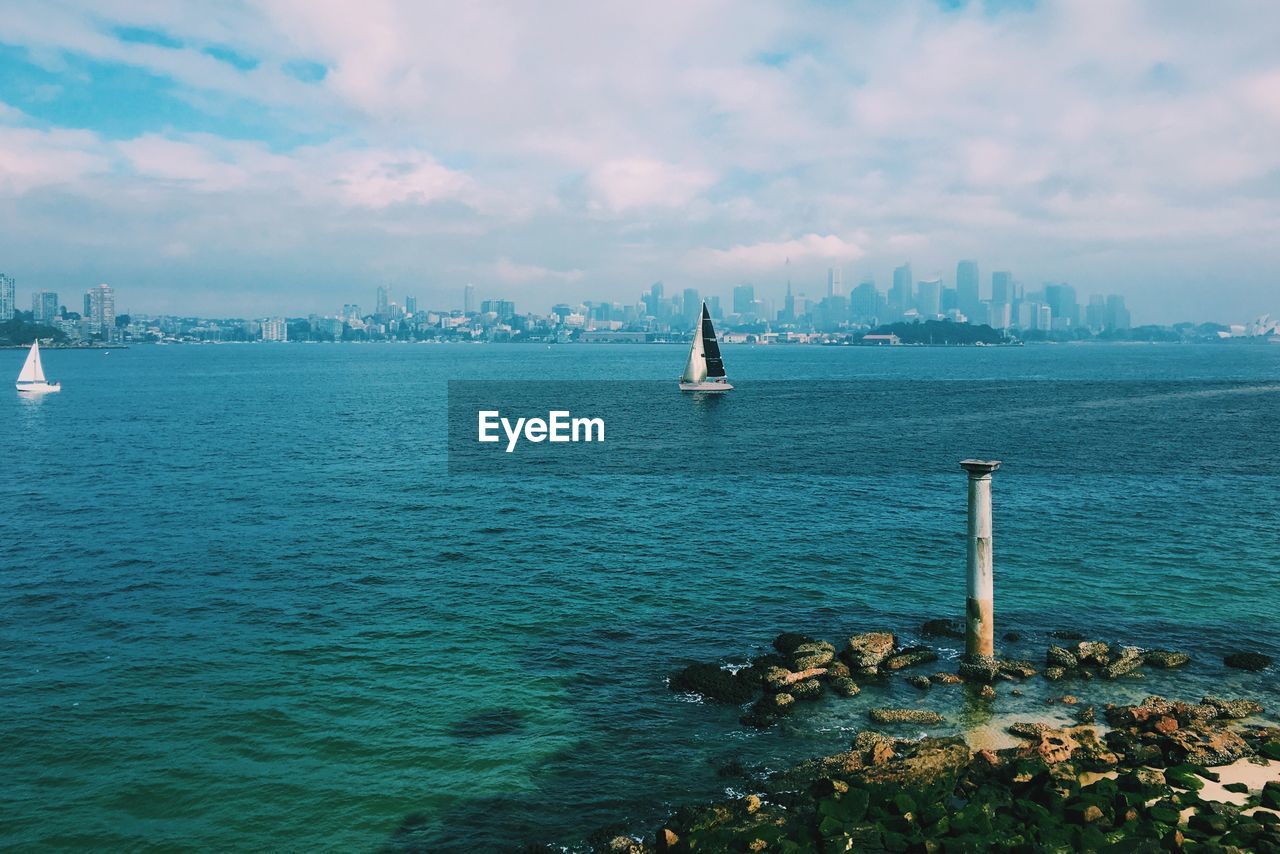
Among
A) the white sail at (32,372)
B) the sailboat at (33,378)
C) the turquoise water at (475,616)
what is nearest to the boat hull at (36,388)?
the sailboat at (33,378)

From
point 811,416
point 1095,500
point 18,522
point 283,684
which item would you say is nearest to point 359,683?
point 283,684

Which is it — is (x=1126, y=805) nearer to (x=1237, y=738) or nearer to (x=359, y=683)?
(x=1237, y=738)

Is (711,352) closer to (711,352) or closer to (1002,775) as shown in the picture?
(711,352)

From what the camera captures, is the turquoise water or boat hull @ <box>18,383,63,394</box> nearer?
the turquoise water

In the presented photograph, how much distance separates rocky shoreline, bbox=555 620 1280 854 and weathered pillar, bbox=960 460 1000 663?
0.91 m

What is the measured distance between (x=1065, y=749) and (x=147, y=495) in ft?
240

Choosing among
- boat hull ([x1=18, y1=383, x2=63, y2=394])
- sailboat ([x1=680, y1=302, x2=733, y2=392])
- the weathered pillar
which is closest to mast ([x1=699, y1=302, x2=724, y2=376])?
sailboat ([x1=680, y1=302, x2=733, y2=392])

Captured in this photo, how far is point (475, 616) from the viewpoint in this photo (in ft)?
151

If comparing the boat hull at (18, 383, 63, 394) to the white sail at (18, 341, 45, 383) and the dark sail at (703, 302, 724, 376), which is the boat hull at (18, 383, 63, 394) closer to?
the white sail at (18, 341, 45, 383)

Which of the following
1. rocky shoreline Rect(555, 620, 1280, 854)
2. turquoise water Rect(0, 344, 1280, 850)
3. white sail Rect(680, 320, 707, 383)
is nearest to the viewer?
rocky shoreline Rect(555, 620, 1280, 854)

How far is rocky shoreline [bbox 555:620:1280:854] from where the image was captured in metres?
23.9

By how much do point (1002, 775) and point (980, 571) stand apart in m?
11.9

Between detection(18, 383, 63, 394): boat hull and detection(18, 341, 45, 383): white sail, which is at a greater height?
detection(18, 341, 45, 383): white sail

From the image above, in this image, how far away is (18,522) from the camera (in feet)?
211
